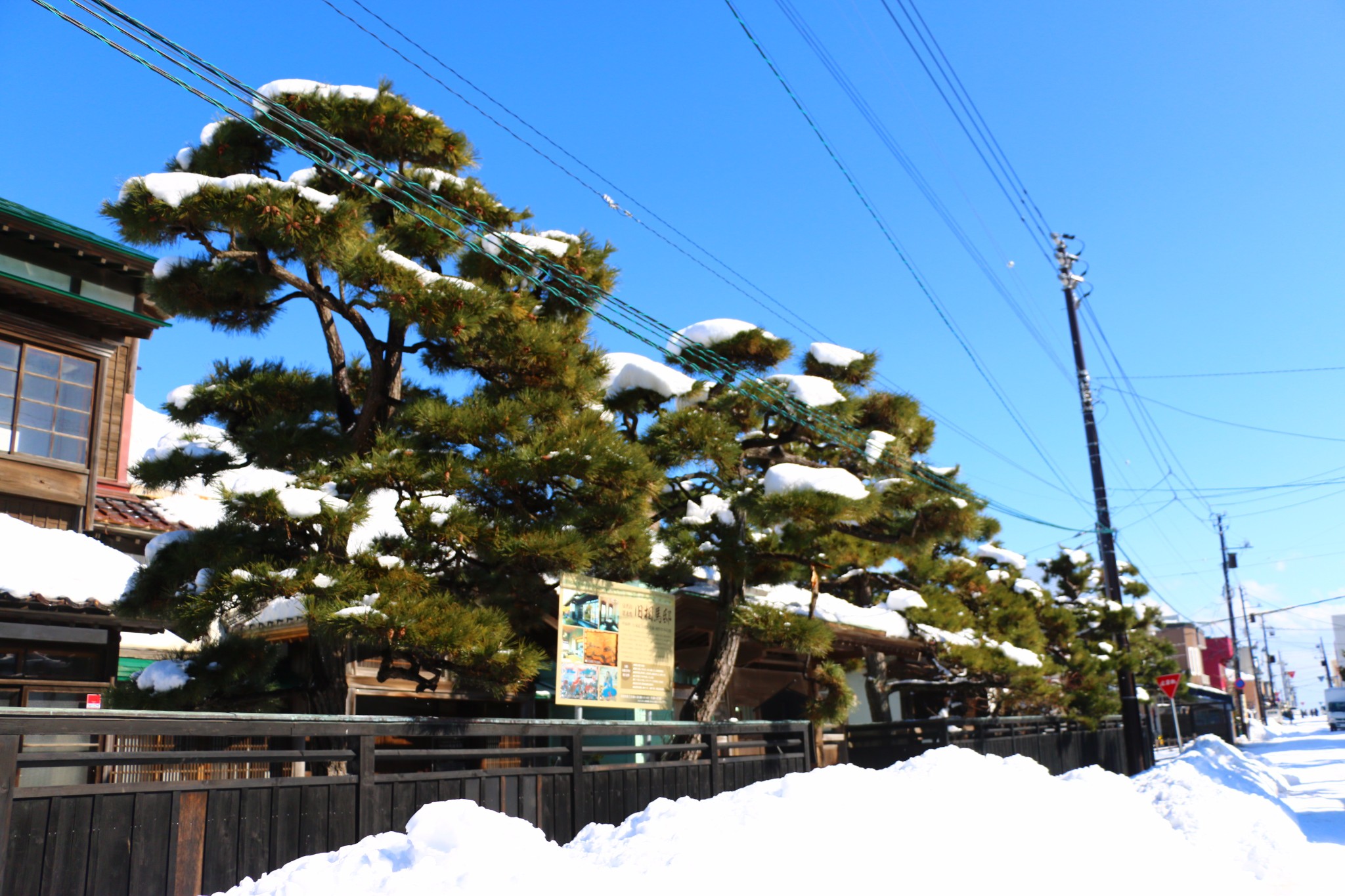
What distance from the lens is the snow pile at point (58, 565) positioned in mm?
9977

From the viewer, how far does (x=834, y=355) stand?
13.4 meters

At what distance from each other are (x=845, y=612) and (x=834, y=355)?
12.2 feet

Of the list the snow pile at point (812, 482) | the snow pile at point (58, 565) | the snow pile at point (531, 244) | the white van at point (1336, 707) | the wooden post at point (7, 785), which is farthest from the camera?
the white van at point (1336, 707)

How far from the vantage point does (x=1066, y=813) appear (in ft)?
25.6

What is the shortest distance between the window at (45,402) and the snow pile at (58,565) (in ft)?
3.80

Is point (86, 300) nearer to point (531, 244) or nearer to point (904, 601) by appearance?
point (531, 244)

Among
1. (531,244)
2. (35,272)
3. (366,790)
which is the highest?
(35,272)

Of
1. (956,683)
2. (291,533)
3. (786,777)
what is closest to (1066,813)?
(786,777)

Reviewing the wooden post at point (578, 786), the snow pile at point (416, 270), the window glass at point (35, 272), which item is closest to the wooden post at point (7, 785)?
the wooden post at point (578, 786)

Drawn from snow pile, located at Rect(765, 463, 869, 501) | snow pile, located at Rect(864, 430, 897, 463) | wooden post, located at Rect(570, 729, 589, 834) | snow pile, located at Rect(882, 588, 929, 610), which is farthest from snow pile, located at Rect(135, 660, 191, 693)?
snow pile, located at Rect(882, 588, 929, 610)

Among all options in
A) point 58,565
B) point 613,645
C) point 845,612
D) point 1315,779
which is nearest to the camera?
point 613,645

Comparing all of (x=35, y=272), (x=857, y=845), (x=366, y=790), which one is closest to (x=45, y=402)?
(x=35, y=272)

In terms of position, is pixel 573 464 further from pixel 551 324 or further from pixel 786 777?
pixel 786 777

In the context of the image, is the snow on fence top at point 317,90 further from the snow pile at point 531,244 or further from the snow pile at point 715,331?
the snow pile at point 715,331
